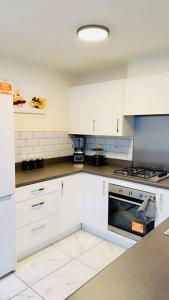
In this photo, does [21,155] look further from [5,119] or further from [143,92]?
[143,92]

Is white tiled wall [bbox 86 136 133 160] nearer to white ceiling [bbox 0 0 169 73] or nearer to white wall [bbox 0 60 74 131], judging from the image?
white wall [bbox 0 60 74 131]

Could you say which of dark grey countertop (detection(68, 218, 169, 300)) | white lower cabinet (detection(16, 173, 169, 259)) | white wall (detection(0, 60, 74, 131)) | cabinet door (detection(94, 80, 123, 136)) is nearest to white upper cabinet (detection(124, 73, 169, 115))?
cabinet door (detection(94, 80, 123, 136))

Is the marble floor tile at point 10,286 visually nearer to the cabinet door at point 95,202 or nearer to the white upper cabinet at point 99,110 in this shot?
the cabinet door at point 95,202

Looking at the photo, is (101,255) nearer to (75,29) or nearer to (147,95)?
(147,95)

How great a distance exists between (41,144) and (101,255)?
5.37 feet

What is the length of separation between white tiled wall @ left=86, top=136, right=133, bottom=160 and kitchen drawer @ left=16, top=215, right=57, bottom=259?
4.06 ft

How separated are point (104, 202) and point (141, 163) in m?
0.74

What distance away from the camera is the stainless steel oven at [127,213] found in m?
2.36

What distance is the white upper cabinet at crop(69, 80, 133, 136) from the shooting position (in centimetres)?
281

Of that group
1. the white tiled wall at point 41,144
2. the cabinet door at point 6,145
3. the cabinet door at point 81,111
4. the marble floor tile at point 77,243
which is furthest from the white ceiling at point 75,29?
the marble floor tile at point 77,243

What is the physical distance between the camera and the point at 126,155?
3.11 metres

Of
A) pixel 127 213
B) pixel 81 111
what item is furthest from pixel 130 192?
pixel 81 111

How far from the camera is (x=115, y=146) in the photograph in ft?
10.6

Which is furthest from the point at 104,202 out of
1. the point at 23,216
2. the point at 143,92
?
the point at 143,92
